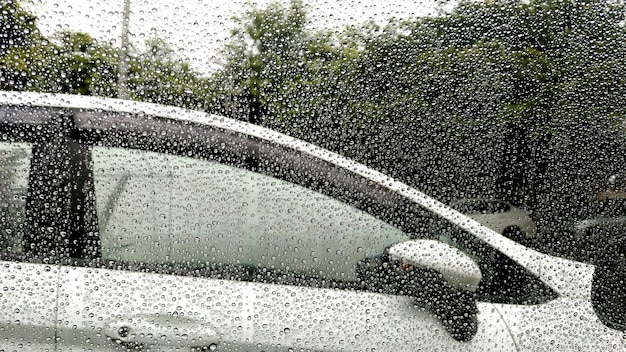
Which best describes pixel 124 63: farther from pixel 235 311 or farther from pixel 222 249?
pixel 235 311

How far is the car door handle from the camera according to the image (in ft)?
5.50

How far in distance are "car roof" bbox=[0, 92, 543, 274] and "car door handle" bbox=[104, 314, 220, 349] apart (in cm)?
55

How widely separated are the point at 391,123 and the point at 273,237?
1.50 ft

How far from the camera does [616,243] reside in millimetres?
1886

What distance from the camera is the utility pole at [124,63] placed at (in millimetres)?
1589

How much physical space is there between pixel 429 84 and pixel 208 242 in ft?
2.48

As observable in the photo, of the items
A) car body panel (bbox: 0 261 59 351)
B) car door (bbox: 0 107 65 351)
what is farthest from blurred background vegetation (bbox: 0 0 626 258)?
car body panel (bbox: 0 261 59 351)

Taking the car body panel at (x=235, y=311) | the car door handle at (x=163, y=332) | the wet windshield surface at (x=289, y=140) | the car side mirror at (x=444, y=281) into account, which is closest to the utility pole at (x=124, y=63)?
the wet windshield surface at (x=289, y=140)

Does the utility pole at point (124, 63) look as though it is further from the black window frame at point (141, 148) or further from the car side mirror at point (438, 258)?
the car side mirror at point (438, 258)

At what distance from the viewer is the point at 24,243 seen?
1678 millimetres

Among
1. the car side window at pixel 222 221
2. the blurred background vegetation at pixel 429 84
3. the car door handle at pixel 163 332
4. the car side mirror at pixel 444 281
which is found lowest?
the car door handle at pixel 163 332

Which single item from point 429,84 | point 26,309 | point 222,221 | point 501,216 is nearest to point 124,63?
point 222,221

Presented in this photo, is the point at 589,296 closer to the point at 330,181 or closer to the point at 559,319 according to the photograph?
the point at 559,319

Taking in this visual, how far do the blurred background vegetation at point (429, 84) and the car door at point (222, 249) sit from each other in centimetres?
12
